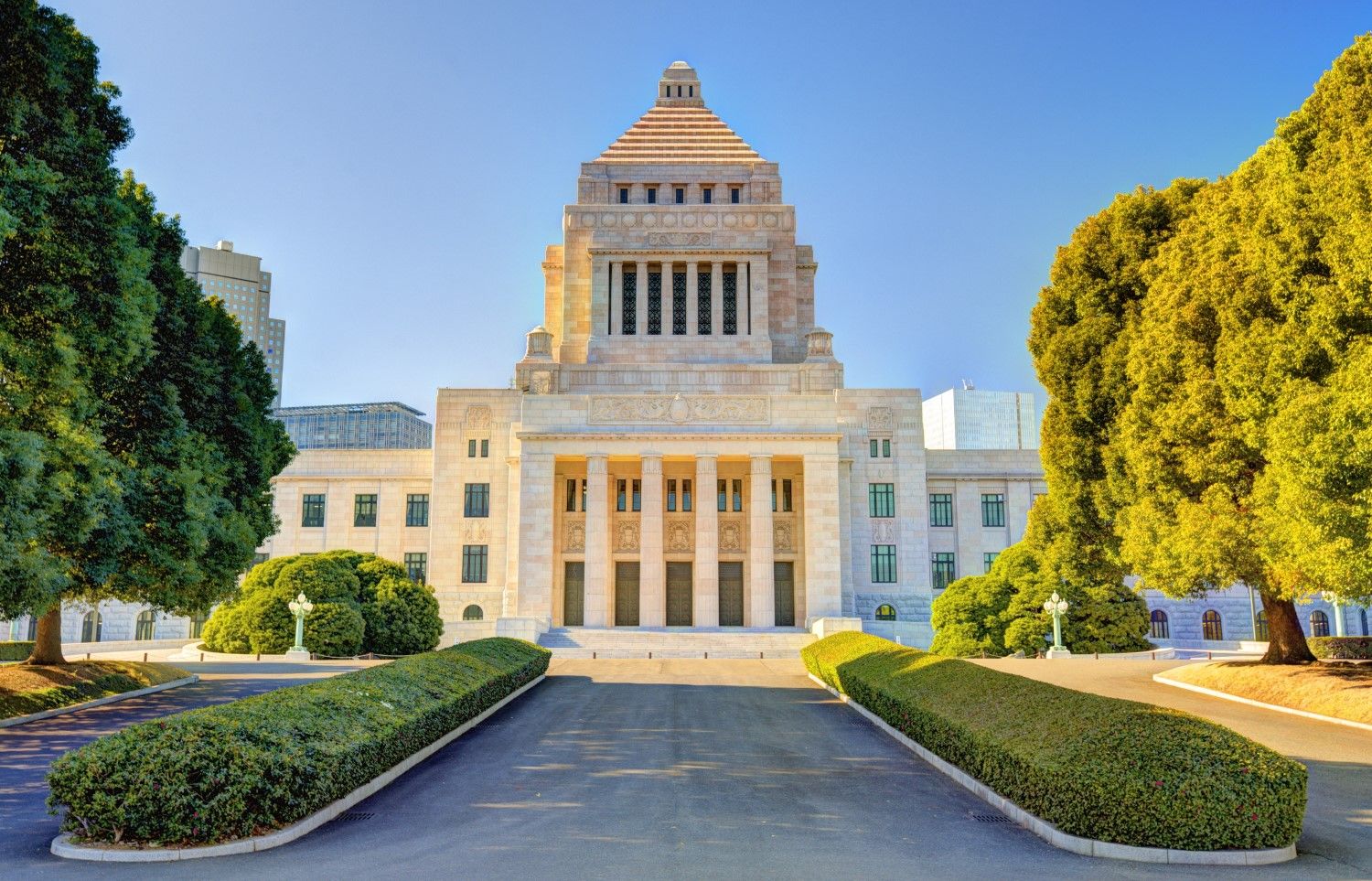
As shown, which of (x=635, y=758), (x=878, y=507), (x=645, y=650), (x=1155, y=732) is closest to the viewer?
(x=1155, y=732)

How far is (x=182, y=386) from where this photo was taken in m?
23.0

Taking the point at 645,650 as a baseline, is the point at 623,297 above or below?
above

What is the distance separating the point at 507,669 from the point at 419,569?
106ft

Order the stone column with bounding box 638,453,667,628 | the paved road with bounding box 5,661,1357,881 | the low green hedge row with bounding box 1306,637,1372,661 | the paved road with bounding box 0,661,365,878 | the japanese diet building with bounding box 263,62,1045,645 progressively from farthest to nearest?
the japanese diet building with bounding box 263,62,1045,645 → the stone column with bounding box 638,453,667,628 → the low green hedge row with bounding box 1306,637,1372,661 → the paved road with bounding box 0,661,365,878 → the paved road with bounding box 5,661,1357,881

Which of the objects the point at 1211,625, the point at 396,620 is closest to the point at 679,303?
the point at 396,620

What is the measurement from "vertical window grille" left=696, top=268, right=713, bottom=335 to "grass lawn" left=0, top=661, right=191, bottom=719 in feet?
116

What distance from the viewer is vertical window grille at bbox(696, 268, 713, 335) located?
184 ft

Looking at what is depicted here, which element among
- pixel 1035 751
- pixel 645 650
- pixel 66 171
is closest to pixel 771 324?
pixel 645 650

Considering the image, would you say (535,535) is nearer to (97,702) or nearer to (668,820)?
(97,702)

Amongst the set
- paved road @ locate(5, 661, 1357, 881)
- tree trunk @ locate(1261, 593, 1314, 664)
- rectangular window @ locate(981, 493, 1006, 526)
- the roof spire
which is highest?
the roof spire

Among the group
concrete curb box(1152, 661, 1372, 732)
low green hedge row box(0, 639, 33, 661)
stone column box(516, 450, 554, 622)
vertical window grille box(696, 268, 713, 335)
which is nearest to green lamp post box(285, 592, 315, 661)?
low green hedge row box(0, 639, 33, 661)

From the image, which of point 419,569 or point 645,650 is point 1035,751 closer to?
point 645,650

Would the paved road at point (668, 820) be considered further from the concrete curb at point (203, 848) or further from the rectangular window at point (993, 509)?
the rectangular window at point (993, 509)

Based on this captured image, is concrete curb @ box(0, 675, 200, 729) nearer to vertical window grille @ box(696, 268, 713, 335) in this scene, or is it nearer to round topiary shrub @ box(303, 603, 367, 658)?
round topiary shrub @ box(303, 603, 367, 658)
